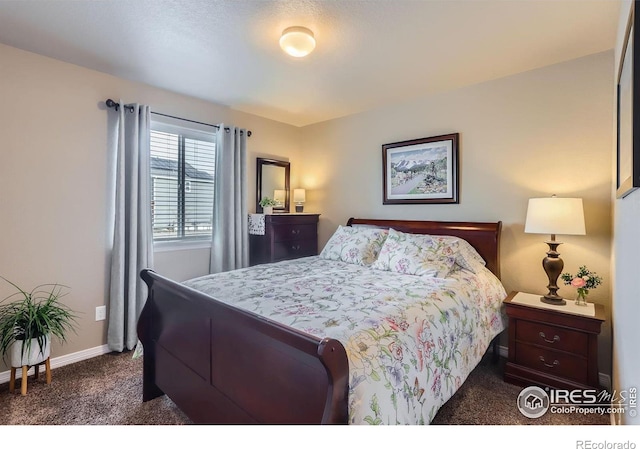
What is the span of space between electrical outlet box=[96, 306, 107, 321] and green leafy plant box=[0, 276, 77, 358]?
0.26m

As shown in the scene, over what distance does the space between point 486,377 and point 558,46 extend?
2.47 m

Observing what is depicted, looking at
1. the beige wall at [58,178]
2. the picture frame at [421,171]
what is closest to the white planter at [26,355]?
the beige wall at [58,178]

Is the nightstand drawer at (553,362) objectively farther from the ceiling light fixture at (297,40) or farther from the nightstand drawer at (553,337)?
the ceiling light fixture at (297,40)

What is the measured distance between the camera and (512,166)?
2715 mm

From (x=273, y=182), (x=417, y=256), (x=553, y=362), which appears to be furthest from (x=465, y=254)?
(x=273, y=182)

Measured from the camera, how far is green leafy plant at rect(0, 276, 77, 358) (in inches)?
84.7

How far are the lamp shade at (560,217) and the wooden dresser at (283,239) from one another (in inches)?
94.6

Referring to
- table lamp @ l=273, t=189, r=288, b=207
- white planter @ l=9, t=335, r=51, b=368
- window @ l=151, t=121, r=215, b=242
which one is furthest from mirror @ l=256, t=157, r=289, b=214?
white planter @ l=9, t=335, r=51, b=368

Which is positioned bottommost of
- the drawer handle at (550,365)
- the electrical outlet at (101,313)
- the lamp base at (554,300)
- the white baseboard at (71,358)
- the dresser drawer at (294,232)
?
the white baseboard at (71,358)

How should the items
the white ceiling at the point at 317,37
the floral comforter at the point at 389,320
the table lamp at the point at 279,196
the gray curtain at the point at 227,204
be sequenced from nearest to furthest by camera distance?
the floral comforter at the point at 389,320 < the white ceiling at the point at 317,37 < the gray curtain at the point at 227,204 < the table lamp at the point at 279,196

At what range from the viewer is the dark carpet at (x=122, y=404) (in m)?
1.85

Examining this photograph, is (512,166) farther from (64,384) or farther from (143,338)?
(64,384)

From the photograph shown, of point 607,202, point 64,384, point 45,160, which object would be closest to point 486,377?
point 607,202

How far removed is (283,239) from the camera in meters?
3.66
